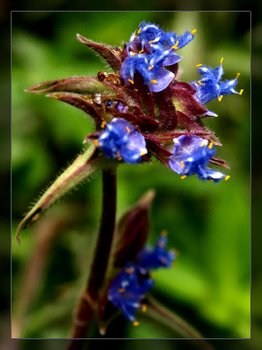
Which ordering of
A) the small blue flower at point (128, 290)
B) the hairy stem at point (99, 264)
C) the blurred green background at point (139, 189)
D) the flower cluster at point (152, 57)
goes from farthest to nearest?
the blurred green background at point (139, 189)
the small blue flower at point (128, 290)
the hairy stem at point (99, 264)
the flower cluster at point (152, 57)

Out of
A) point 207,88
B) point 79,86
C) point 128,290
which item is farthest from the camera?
point 128,290

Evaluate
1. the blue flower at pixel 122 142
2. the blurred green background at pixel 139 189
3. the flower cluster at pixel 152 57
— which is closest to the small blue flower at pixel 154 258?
the blurred green background at pixel 139 189

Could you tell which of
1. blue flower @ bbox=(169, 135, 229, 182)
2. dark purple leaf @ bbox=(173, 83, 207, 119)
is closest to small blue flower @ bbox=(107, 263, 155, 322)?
blue flower @ bbox=(169, 135, 229, 182)

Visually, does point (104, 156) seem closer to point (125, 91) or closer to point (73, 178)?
point (73, 178)

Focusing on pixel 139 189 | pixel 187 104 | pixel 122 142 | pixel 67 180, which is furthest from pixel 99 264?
pixel 139 189

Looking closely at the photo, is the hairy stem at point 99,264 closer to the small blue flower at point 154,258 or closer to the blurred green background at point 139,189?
the small blue flower at point 154,258

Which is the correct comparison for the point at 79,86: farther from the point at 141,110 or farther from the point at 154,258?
the point at 154,258

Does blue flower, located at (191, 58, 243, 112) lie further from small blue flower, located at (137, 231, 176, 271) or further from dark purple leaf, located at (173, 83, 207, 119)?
small blue flower, located at (137, 231, 176, 271)
